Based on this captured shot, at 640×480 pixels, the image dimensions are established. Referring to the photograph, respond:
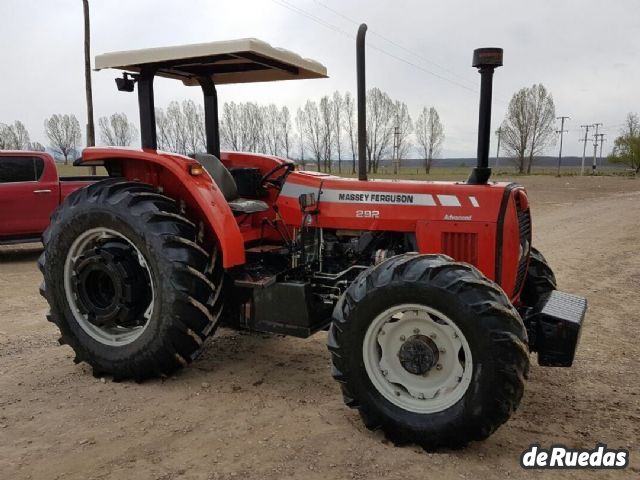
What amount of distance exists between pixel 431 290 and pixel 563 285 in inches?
195

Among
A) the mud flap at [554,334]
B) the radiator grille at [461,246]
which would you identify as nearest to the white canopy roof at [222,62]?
the radiator grille at [461,246]

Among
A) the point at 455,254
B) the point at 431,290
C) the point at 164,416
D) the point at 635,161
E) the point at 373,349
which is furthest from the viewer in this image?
the point at 635,161

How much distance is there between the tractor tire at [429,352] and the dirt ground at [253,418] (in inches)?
7.6

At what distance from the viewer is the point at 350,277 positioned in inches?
164

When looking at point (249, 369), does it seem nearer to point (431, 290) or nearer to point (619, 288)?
point (431, 290)

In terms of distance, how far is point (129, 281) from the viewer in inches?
160

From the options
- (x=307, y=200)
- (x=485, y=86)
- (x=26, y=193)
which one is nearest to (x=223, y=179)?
(x=307, y=200)

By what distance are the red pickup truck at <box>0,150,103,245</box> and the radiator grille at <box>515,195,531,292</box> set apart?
8344mm

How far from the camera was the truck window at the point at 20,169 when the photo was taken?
31.5 feet

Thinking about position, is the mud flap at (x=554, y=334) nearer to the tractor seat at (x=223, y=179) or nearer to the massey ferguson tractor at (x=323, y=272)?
the massey ferguson tractor at (x=323, y=272)

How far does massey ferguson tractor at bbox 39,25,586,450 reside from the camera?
305cm

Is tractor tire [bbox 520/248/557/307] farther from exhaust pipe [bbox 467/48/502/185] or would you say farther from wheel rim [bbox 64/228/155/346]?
wheel rim [bbox 64/228/155/346]

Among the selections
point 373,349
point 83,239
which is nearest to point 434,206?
Result: point 373,349

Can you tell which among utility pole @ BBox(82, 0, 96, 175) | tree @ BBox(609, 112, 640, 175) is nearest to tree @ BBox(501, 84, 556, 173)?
tree @ BBox(609, 112, 640, 175)
